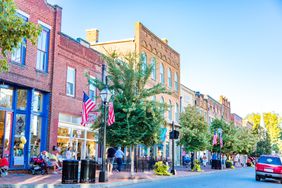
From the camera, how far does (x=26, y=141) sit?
64.2 feet

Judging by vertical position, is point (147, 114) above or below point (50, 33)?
below

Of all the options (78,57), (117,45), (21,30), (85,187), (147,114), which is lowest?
(85,187)

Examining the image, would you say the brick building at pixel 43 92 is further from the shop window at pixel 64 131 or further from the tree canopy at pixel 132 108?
the tree canopy at pixel 132 108

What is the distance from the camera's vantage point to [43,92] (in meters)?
21.2

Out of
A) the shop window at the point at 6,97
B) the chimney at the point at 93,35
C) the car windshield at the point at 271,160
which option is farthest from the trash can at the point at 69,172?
the chimney at the point at 93,35

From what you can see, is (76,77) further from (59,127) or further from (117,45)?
(117,45)

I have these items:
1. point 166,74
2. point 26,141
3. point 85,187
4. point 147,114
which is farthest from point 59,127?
point 166,74

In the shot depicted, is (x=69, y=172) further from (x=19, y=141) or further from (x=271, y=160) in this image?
(x=271, y=160)

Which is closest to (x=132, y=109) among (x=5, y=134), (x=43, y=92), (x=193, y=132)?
(x=43, y=92)

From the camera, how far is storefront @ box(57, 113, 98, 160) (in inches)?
893

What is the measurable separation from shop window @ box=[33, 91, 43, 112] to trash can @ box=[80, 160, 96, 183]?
6.52 meters

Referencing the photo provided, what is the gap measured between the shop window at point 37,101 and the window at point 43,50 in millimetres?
1431

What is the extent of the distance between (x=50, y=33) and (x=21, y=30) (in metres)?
11.4

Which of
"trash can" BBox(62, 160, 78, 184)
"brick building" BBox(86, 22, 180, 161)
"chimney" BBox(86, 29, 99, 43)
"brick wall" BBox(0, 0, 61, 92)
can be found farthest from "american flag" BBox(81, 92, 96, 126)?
"chimney" BBox(86, 29, 99, 43)
